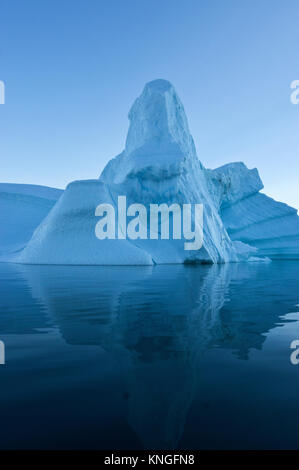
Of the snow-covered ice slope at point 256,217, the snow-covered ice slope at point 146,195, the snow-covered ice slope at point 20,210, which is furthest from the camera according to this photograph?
the snow-covered ice slope at point 256,217

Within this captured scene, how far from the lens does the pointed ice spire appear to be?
78.8 feet

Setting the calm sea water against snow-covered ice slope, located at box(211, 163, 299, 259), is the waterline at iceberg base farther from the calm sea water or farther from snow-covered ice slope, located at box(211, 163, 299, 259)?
the calm sea water

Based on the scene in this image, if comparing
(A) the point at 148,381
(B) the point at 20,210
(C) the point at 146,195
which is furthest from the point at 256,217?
(A) the point at 148,381

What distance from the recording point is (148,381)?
2.00 m

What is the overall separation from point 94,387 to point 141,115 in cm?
2648

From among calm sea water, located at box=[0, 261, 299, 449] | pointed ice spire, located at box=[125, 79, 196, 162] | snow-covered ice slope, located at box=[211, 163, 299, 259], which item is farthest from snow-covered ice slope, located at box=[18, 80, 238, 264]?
calm sea water, located at box=[0, 261, 299, 449]

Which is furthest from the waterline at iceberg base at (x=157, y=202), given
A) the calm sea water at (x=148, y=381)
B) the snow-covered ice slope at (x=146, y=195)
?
the calm sea water at (x=148, y=381)

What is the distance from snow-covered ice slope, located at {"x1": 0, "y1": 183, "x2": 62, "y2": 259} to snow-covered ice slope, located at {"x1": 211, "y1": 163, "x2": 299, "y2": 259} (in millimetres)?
19583

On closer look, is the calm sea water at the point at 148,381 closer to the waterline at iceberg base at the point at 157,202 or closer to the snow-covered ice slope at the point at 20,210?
the waterline at iceberg base at the point at 157,202

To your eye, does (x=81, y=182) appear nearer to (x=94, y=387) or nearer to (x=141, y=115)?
(x=141, y=115)

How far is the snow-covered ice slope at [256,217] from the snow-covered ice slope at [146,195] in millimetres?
6491

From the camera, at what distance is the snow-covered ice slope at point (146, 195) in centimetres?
1775

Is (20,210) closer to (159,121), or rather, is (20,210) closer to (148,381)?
(159,121)

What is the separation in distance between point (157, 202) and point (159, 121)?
6631 mm
